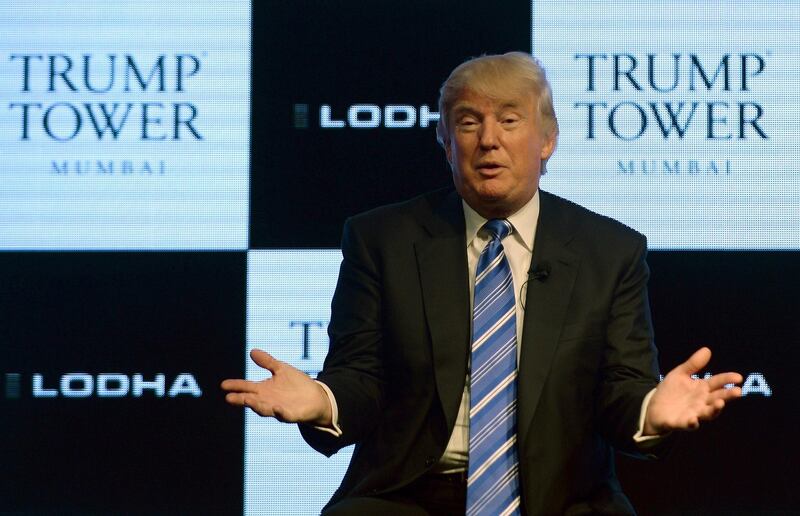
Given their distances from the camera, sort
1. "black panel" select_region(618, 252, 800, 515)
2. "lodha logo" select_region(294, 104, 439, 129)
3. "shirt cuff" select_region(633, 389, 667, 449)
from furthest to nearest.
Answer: "lodha logo" select_region(294, 104, 439, 129) < "black panel" select_region(618, 252, 800, 515) < "shirt cuff" select_region(633, 389, 667, 449)

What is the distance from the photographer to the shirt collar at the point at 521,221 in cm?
260

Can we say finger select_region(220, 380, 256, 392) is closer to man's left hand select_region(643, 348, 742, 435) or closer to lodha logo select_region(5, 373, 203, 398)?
man's left hand select_region(643, 348, 742, 435)

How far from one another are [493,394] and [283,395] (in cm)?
45

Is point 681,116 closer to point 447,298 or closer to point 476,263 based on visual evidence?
point 476,263

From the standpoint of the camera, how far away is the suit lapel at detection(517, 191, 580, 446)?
→ 240 centimetres

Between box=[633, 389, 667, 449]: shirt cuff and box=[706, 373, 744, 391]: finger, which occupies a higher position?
box=[706, 373, 744, 391]: finger

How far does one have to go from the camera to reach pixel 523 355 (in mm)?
2416

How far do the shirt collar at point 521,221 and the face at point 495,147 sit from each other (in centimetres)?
3

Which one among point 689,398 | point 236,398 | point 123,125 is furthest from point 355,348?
point 123,125

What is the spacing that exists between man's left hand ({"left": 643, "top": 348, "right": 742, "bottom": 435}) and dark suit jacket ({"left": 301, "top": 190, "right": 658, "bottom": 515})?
0.33 ft

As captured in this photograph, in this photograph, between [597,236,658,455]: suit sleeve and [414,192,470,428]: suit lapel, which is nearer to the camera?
[597,236,658,455]: suit sleeve

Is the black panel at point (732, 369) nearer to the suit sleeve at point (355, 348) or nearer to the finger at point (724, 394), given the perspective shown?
the suit sleeve at point (355, 348)

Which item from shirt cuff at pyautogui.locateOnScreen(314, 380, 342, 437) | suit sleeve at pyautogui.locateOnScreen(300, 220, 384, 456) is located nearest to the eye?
suit sleeve at pyautogui.locateOnScreen(300, 220, 384, 456)

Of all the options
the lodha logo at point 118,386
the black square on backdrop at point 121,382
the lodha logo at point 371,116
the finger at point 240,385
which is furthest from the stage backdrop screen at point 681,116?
the finger at point 240,385
